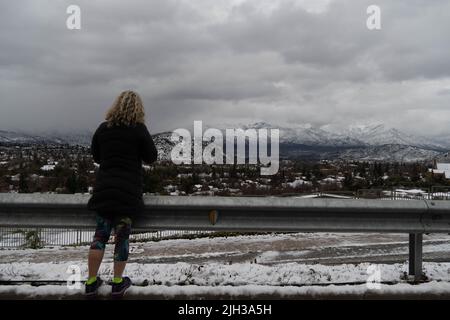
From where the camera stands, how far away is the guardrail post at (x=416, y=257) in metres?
4.48

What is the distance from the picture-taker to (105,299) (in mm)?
3898

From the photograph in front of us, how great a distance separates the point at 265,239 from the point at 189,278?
1298cm

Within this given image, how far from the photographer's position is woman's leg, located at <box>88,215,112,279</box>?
3.97m

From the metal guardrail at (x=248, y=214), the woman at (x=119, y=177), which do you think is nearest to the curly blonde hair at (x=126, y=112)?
the woman at (x=119, y=177)

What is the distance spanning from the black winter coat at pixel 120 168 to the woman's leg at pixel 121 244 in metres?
0.11

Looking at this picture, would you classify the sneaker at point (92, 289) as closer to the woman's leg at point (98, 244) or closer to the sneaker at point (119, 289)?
the woman's leg at point (98, 244)

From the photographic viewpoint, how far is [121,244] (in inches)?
158

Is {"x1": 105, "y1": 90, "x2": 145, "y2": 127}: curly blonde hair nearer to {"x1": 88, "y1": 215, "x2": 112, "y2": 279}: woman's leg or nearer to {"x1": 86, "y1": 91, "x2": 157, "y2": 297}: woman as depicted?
{"x1": 86, "y1": 91, "x2": 157, "y2": 297}: woman

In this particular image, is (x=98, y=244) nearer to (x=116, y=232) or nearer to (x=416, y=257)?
(x=116, y=232)

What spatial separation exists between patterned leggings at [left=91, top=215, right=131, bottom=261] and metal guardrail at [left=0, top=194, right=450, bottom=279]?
29 centimetres

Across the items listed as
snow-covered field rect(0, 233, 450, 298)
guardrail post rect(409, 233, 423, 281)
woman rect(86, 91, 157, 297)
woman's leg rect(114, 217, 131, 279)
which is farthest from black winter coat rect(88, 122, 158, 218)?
guardrail post rect(409, 233, 423, 281)
